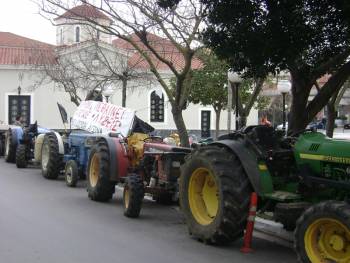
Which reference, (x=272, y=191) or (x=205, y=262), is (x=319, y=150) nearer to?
(x=272, y=191)

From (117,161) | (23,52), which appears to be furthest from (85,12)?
(23,52)

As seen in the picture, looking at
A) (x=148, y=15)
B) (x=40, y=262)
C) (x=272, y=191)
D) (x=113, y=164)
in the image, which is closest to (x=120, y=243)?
(x=40, y=262)

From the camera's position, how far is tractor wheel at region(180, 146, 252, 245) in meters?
7.46

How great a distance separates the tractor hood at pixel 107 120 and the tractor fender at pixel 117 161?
0.92 m

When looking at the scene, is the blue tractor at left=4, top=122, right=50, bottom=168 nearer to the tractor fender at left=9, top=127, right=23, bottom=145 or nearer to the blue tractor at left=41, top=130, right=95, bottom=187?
the tractor fender at left=9, top=127, right=23, bottom=145

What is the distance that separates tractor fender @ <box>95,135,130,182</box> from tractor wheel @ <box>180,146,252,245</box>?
10.2 ft

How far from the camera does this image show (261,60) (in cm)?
994

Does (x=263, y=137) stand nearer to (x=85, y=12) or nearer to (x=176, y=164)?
(x=176, y=164)

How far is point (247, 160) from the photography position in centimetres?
758

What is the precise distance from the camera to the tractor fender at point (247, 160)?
7.42m

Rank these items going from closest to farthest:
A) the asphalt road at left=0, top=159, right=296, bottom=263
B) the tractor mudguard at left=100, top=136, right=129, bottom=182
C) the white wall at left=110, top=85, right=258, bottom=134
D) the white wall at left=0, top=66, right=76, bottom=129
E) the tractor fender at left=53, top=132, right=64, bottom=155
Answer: the asphalt road at left=0, top=159, right=296, bottom=263 < the tractor mudguard at left=100, top=136, right=129, bottom=182 < the tractor fender at left=53, top=132, right=64, bottom=155 < the white wall at left=0, top=66, right=76, bottom=129 < the white wall at left=110, top=85, right=258, bottom=134

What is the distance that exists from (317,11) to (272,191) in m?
3.72

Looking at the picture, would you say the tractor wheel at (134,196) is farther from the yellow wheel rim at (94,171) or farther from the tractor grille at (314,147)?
the tractor grille at (314,147)

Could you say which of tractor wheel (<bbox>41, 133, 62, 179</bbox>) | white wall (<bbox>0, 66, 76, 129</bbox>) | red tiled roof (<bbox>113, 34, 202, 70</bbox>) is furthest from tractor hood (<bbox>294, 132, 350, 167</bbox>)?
white wall (<bbox>0, 66, 76, 129</bbox>)
